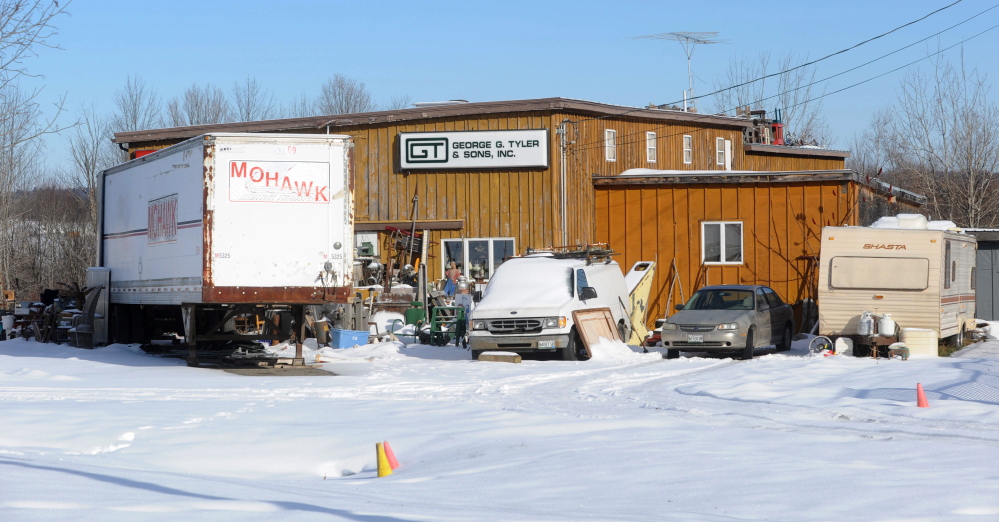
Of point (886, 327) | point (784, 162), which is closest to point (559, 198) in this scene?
point (886, 327)

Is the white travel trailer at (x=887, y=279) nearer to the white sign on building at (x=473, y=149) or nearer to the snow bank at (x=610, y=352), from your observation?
the snow bank at (x=610, y=352)

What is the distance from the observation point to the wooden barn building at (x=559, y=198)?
2658 cm

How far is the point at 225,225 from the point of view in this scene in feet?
53.9

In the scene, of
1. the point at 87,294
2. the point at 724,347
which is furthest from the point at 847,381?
the point at 87,294

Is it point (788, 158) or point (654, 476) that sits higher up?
point (788, 158)

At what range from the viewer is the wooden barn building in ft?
87.2

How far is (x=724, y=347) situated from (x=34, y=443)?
500 inches

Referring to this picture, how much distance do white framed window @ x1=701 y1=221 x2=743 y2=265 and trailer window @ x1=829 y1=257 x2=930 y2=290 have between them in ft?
23.2

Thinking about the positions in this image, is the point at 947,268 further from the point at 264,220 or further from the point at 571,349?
the point at 264,220

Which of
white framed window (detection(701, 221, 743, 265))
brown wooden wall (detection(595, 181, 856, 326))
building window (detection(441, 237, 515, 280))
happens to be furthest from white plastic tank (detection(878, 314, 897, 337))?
building window (detection(441, 237, 515, 280))

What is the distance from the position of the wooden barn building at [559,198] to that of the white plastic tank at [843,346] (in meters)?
7.07

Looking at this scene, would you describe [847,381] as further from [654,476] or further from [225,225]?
[225,225]

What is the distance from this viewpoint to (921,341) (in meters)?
18.9

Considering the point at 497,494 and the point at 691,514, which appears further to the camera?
the point at 497,494
